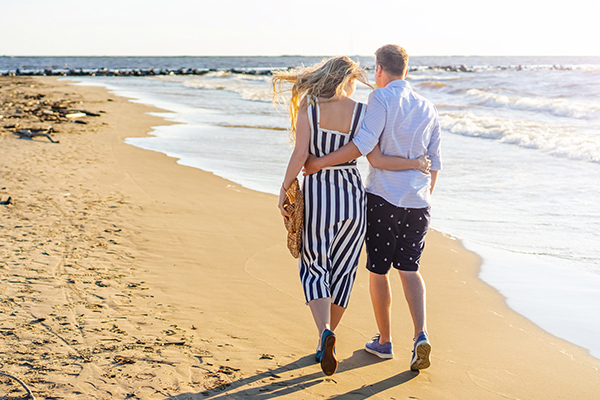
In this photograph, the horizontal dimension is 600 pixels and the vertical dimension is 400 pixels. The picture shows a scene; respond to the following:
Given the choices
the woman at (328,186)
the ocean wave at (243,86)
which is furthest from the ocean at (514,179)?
the ocean wave at (243,86)

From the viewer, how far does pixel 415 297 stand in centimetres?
327

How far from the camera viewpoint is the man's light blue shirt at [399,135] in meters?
3.09

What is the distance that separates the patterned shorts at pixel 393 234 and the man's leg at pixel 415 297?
5 cm

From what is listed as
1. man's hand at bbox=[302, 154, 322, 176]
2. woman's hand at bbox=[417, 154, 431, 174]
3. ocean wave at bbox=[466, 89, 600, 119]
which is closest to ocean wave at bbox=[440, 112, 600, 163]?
ocean wave at bbox=[466, 89, 600, 119]

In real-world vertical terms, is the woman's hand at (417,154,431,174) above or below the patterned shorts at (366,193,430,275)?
above

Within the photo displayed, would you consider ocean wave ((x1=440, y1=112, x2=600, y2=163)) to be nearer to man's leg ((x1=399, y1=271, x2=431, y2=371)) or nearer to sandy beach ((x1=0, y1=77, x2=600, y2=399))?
sandy beach ((x1=0, y1=77, x2=600, y2=399))

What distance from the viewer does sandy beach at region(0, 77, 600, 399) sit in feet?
9.83

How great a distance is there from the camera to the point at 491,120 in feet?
51.0

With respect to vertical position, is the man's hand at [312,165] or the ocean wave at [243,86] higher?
the ocean wave at [243,86]

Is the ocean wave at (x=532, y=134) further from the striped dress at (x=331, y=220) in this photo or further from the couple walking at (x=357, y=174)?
the striped dress at (x=331, y=220)

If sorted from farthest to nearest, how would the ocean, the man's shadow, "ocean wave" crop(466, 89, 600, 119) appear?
"ocean wave" crop(466, 89, 600, 119), the ocean, the man's shadow

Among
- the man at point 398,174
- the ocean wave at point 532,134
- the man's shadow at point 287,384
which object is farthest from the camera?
the ocean wave at point 532,134

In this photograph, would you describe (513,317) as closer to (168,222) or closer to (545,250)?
(545,250)

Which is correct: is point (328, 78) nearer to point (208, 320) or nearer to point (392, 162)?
point (392, 162)
